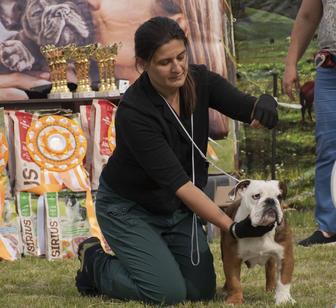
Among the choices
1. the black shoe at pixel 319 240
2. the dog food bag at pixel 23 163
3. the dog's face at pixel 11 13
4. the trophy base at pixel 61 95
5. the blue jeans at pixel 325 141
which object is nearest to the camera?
the blue jeans at pixel 325 141

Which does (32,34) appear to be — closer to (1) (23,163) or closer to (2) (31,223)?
(1) (23,163)

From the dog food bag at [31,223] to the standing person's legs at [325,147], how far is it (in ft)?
4.36

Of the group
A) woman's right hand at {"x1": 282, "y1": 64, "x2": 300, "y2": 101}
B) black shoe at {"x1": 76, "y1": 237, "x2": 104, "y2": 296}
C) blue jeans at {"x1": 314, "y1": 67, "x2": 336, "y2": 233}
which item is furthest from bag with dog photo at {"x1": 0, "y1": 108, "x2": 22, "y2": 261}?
woman's right hand at {"x1": 282, "y1": 64, "x2": 300, "y2": 101}

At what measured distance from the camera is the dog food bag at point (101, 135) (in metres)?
5.00

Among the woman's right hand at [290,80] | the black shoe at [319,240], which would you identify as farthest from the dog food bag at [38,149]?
the woman's right hand at [290,80]

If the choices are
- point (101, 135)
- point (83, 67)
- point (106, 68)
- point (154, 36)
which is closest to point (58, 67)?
point (83, 67)

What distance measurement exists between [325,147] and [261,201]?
141cm

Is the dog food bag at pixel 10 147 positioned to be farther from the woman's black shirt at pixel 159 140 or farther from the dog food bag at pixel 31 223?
the woman's black shirt at pixel 159 140

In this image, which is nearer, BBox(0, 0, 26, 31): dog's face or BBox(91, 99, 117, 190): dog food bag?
BBox(91, 99, 117, 190): dog food bag

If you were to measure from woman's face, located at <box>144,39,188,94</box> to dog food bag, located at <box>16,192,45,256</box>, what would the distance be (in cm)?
186

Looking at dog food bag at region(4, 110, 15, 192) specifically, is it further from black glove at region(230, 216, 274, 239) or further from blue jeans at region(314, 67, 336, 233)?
black glove at region(230, 216, 274, 239)

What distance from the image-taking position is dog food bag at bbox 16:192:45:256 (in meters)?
4.75

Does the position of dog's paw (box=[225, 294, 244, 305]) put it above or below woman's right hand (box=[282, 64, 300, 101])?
below

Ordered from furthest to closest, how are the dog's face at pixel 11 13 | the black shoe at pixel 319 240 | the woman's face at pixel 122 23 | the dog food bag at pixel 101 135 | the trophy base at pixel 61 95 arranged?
the woman's face at pixel 122 23, the dog's face at pixel 11 13, the trophy base at pixel 61 95, the dog food bag at pixel 101 135, the black shoe at pixel 319 240
